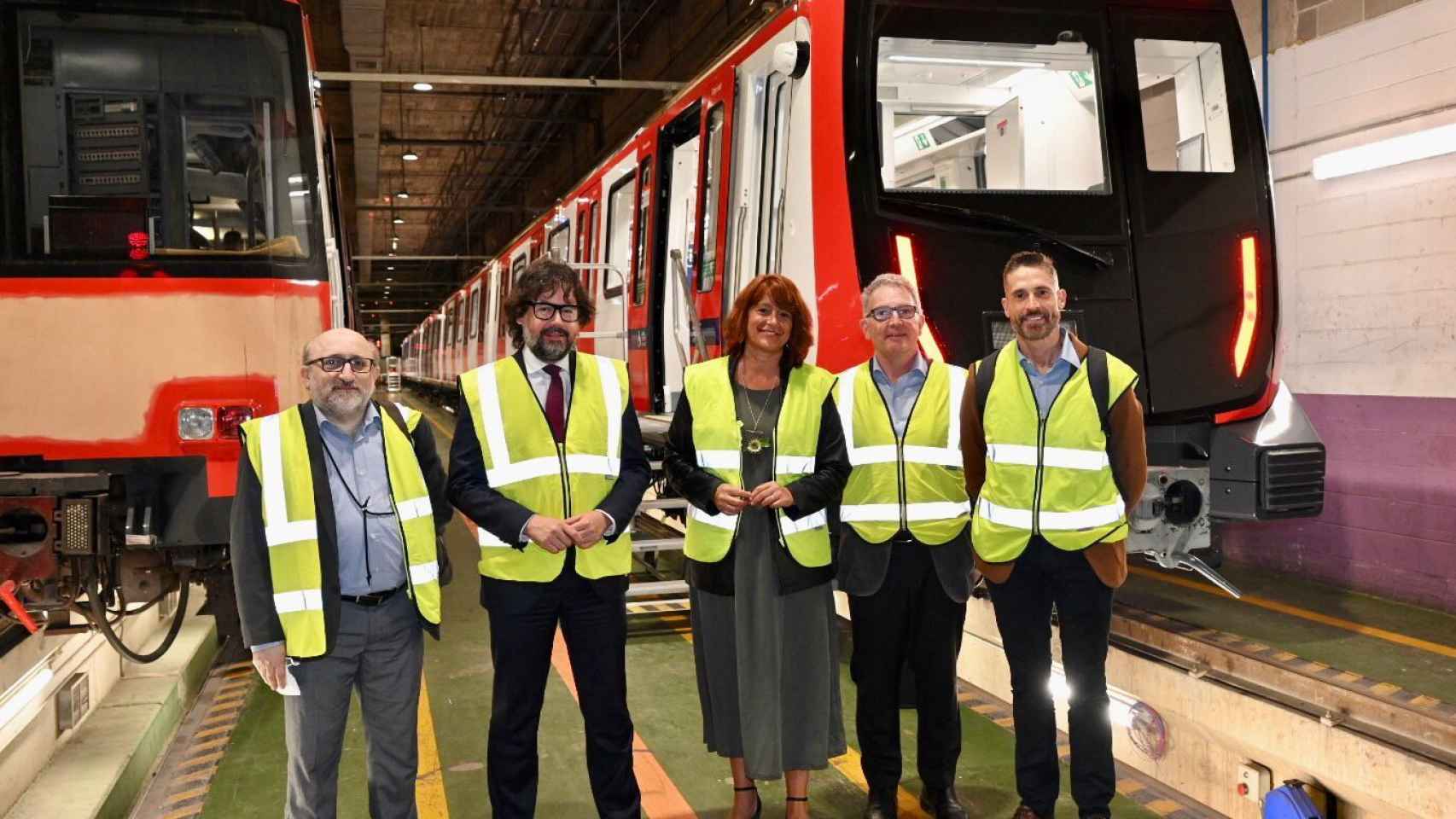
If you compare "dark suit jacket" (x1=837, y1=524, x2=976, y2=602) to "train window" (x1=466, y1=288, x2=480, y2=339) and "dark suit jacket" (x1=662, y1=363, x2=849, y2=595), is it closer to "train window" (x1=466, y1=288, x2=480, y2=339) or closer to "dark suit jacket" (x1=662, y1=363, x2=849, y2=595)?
"dark suit jacket" (x1=662, y1=363, x2=849, y2=595)

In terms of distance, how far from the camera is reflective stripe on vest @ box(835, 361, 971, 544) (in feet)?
12.0

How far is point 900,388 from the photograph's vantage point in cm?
376

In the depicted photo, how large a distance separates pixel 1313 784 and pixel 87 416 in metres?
4.43

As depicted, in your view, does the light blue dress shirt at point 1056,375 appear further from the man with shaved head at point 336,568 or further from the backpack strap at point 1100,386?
the man with shaved head at point 336,568

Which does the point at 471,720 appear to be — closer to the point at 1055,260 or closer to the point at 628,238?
the point at 1055,260

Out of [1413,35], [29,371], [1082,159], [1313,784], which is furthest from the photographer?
[1413,35]

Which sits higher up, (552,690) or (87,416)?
(87,416)

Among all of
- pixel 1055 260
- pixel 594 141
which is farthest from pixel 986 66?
pixel 594 141

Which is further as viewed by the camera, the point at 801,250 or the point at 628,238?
the point at 628,238

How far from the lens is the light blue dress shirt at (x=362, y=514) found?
121 inches

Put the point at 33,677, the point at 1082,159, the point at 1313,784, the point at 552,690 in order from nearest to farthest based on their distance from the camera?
the point at 1313,784 < the point at 33,677 < the point at 1082,159 < the point at 552,690

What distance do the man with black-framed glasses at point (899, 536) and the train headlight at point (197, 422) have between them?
2.39 metres

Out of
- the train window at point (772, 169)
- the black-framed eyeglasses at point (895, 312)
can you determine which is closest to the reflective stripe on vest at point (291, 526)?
the black-framed eyeglasses at point (895, 312)

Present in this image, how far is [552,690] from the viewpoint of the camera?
5.63 meters
